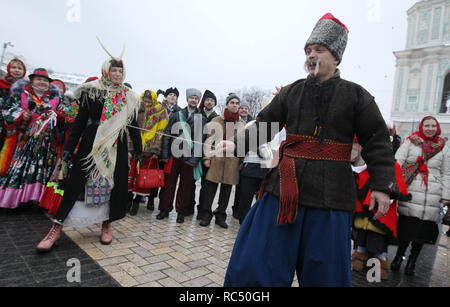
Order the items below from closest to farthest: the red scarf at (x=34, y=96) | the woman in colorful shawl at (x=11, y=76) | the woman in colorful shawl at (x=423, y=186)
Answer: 1. the woman in colorful shawl at (x=423, y=186)
2. the red scarf at (x=34, y=96)
3. the woman in colorful shawl at (x=11, y=76)

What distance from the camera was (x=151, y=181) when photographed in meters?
4.50

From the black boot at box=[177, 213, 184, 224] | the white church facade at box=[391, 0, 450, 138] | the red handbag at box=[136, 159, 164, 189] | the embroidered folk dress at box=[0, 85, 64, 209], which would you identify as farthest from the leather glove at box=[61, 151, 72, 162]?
the white church facade at box=[391, 0, 450, 138]

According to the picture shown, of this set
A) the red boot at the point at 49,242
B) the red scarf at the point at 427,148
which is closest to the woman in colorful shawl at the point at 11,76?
the red boot at the point at 49,242

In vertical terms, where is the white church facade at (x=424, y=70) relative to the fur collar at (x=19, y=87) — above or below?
above

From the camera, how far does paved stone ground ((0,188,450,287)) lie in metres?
2.40

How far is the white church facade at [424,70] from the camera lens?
24.9 meters

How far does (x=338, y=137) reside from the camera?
1.61 meters

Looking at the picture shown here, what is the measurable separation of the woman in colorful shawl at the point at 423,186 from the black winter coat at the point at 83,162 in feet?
12.2

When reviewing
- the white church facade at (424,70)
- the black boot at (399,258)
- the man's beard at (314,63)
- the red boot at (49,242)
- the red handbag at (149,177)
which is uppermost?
the white church facade at (424,70)

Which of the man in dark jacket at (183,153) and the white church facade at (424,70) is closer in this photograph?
the man in dark jacket at (183,153)

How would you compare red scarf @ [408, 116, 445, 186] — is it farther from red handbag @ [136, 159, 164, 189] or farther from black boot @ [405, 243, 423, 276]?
red handbag @ [136, 159, 164, 189]

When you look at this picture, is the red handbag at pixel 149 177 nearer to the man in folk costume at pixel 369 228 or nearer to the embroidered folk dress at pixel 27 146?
the embroidered folk dress at pixel 27 146

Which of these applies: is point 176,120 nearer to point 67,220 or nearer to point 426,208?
point 67,220
